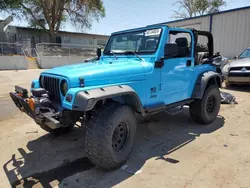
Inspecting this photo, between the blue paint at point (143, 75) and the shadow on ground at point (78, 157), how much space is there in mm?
772

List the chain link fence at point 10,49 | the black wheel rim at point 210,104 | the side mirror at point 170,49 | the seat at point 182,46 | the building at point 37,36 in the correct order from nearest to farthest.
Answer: the side mirror at point 170,49, the seat at point 182,46, the black wheel rim at point 210,104, the chain link fence at point 10,49, the building at point 37,36

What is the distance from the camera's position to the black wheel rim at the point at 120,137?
2.84 m

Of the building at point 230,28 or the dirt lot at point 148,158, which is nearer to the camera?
the dirt lot at point 148,158

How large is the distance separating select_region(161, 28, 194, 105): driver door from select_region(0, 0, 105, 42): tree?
23.0 meters

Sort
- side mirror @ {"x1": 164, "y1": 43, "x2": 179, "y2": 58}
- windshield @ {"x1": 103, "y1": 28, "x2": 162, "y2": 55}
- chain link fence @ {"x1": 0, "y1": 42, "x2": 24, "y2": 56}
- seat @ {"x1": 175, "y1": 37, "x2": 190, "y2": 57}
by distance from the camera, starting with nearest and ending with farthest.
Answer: side mirror @ {"x1": 164, "y1": 43, "x2": 179, "y2": 58} < windshield @ {"x1": 103, "y1": 28, "x2": 162, "y2": 55} < seat @ {"x1": 175, "y1": 37, "x2": 190, "y2": 57} < chain link fence @ {"x1": 0, "y1": 42, "x2": 24, "y2": 56}

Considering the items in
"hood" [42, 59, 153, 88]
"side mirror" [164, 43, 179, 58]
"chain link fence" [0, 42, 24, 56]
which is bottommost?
"hood" [42, 59, 153, 88]

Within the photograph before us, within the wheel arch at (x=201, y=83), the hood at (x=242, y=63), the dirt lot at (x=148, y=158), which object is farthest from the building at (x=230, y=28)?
the wheel arch at (x=201, y=83)

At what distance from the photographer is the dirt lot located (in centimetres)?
258

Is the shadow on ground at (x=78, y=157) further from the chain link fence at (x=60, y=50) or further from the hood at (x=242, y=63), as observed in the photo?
the chain link fence at (x=60, y=50)


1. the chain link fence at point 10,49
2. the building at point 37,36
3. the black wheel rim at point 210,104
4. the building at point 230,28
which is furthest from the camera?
A: the building at point 37,36

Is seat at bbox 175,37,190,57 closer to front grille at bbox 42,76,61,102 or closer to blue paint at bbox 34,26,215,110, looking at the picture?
blue paint at bbox 34,26,215,110

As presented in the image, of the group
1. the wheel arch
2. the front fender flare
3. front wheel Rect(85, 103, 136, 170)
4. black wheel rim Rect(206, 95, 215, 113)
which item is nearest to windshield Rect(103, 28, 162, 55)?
the front fender flare

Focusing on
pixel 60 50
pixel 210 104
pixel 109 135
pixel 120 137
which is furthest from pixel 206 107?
pixel 60 50

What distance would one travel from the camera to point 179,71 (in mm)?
3723
